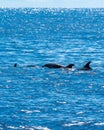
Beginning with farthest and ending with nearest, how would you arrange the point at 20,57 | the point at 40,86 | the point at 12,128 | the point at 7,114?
the point at 20,57 → the point at 40,86 → the point at 7,114 → the point at 12,128

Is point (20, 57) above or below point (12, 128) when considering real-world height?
above

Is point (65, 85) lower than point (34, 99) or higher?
higher

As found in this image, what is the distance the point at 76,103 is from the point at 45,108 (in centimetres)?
301

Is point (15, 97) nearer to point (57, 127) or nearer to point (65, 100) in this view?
point (65, 100)

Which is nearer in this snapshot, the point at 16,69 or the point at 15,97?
the point at 15,97

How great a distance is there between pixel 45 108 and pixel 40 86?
11605 millimetres

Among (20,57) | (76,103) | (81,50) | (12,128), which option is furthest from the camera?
(81,50)

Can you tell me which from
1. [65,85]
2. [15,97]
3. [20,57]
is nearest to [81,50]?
[20,57]

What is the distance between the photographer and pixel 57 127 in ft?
134

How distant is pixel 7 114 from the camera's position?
146 ft

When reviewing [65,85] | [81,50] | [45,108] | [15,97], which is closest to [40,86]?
[65,85]

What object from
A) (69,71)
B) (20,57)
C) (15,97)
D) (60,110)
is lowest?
(60,110)

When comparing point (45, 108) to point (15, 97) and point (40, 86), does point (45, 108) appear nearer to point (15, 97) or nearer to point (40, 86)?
point (15, 97)

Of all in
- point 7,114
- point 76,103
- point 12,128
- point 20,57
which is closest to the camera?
point 12,128
